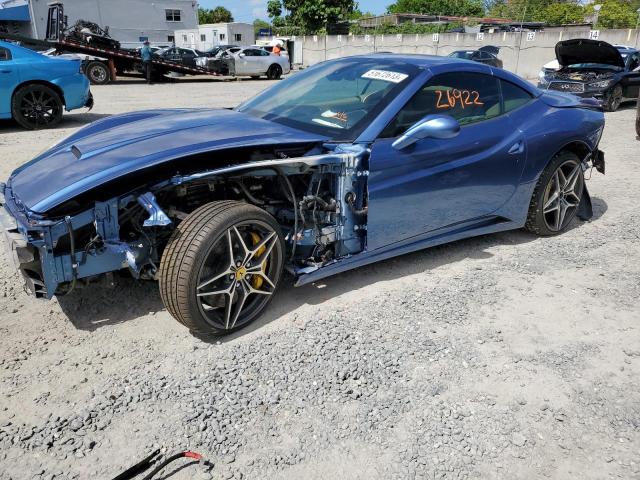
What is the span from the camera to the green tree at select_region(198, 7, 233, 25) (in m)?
81.3

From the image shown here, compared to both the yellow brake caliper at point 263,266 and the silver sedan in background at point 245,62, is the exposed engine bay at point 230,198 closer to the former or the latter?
the yellow brake caliper at point 263,266

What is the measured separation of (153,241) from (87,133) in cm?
127

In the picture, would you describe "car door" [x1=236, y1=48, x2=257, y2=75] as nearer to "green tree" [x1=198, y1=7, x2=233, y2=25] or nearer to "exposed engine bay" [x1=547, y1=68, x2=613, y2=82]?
"exposed engine bay" [x1=547, y1=68, x2=613, y2=82]

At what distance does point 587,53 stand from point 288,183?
12172mm

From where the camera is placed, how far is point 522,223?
4.66 metres

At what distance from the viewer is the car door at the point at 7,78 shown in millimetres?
8781

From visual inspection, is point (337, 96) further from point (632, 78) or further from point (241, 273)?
point (632, 78)

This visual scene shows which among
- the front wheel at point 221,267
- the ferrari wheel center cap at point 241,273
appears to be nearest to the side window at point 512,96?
the front wheel at point 221,267

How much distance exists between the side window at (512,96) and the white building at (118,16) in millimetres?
32753

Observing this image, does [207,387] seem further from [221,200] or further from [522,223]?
[522,223]

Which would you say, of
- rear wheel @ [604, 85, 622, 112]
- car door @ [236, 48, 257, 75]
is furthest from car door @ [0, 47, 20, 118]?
car door @ [236, 48, 257, 75]

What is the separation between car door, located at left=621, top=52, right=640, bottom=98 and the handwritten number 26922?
11.5 meters

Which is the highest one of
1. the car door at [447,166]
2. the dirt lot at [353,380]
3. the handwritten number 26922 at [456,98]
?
the handwritten number 26922 at [456,98]

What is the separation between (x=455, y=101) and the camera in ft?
13.1
